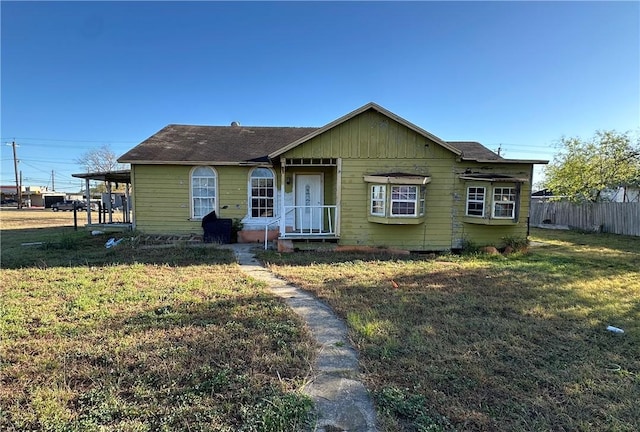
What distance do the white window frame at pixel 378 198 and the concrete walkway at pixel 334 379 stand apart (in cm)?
513

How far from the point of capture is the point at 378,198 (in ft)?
33.3

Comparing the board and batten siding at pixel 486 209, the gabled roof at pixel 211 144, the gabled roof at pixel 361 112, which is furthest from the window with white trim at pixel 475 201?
the gabled roof at pixel 211 144

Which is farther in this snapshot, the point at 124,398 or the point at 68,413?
the point at 124,398

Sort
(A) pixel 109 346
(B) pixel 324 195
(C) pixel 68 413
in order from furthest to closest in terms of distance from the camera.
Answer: (B) pixel 324 195 → (A) pixel 109 346 → (C) pixel 68 413

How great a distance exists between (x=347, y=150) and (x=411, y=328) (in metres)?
6.85

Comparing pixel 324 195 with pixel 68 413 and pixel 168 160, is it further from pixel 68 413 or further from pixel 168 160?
pixel 68 413

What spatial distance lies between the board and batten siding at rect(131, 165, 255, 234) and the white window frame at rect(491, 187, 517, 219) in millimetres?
8117

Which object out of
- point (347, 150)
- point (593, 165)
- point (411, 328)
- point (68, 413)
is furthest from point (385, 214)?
point (593, 165)

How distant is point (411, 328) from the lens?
14.1ft

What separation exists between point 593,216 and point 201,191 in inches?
758

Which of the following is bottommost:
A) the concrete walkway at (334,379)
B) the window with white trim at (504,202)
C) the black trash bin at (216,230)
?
the concrete walkway at (334,379)

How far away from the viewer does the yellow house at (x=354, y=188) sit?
10.1 meters

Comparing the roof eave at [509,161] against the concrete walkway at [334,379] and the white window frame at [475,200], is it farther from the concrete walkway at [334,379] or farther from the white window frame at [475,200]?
the concrete walkway at [334,379]

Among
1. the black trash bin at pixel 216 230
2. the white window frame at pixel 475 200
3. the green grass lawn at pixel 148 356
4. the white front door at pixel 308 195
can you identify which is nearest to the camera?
the green grass lawn at pixel 148 356
